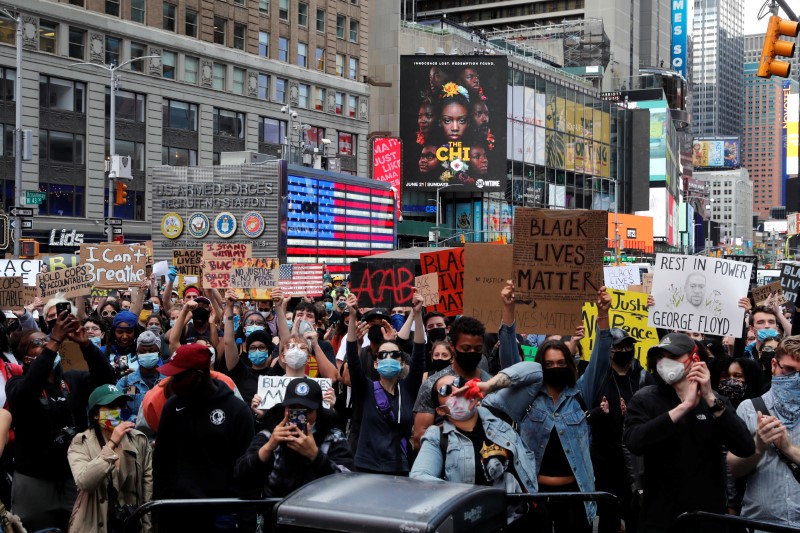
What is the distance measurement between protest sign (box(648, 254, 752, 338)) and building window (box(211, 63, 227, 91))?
4742 cm

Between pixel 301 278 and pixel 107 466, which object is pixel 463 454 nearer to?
pixel 107 466

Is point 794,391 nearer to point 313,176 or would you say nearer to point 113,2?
point 313,176

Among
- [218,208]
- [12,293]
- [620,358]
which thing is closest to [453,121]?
[218,208]

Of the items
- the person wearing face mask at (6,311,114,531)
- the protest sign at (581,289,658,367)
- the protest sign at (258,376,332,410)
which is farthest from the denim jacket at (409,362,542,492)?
the protest sign at (581,289,658,367)

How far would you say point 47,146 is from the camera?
46250mm

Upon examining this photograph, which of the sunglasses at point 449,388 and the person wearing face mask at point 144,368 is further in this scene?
the person wearing face mask at point 144,368

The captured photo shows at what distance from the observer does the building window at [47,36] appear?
150 ft

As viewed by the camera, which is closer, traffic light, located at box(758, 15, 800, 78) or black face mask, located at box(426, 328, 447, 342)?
black face mask, located at box(426, 328, 447, 342)

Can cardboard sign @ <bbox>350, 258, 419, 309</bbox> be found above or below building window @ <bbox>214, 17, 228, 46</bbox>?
below

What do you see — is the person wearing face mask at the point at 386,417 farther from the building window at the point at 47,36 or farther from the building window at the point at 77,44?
the building window at the point at 77,44

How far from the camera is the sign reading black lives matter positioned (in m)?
74.8

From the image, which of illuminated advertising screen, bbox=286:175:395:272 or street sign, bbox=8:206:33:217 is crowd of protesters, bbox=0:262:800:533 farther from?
illuminated advertising screen, bbox=286:175:395:272

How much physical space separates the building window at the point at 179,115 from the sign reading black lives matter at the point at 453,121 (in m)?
23.9

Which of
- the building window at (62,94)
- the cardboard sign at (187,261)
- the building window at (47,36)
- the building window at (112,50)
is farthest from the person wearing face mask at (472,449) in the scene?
the building window at (112,50)
